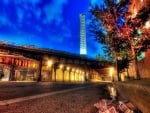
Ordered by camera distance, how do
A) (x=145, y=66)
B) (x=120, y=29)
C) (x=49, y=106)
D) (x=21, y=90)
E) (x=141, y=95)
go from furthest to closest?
(x=145, y=66) < (x=120, y=29) < (x=21, y=90) < (x=49, y=106) < (x=141, y=95)

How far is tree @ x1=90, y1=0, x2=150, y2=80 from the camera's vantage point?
606 inches

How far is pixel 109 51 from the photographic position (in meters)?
20.0

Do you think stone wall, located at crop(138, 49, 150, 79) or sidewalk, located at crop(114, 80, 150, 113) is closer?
sidewalk, located at crop(114, 80, 150, 113)

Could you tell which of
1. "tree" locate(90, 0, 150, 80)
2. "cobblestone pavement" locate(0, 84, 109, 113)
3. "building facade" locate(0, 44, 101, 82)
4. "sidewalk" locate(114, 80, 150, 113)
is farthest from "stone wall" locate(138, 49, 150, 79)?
"building facade" locate(0, 44, 101, 82)

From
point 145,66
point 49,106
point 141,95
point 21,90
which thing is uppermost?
point 145,66

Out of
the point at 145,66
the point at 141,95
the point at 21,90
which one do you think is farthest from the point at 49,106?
the point at 145,66

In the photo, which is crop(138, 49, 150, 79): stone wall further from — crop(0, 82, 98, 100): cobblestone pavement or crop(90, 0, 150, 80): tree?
crop(0, 82, 98, 100): cobblestone pavement

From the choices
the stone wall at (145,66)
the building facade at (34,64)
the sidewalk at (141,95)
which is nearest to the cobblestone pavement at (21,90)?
the sidewalk at (141,95)

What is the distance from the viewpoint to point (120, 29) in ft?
56.0

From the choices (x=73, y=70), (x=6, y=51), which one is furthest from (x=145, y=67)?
(x=73, y=70)

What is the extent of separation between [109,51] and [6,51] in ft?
78.0

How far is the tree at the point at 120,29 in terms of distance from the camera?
15.4 m

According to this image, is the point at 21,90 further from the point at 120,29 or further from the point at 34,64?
the point at 34,64

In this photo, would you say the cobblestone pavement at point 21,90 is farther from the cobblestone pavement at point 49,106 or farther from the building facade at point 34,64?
the building facade at point 34,64
